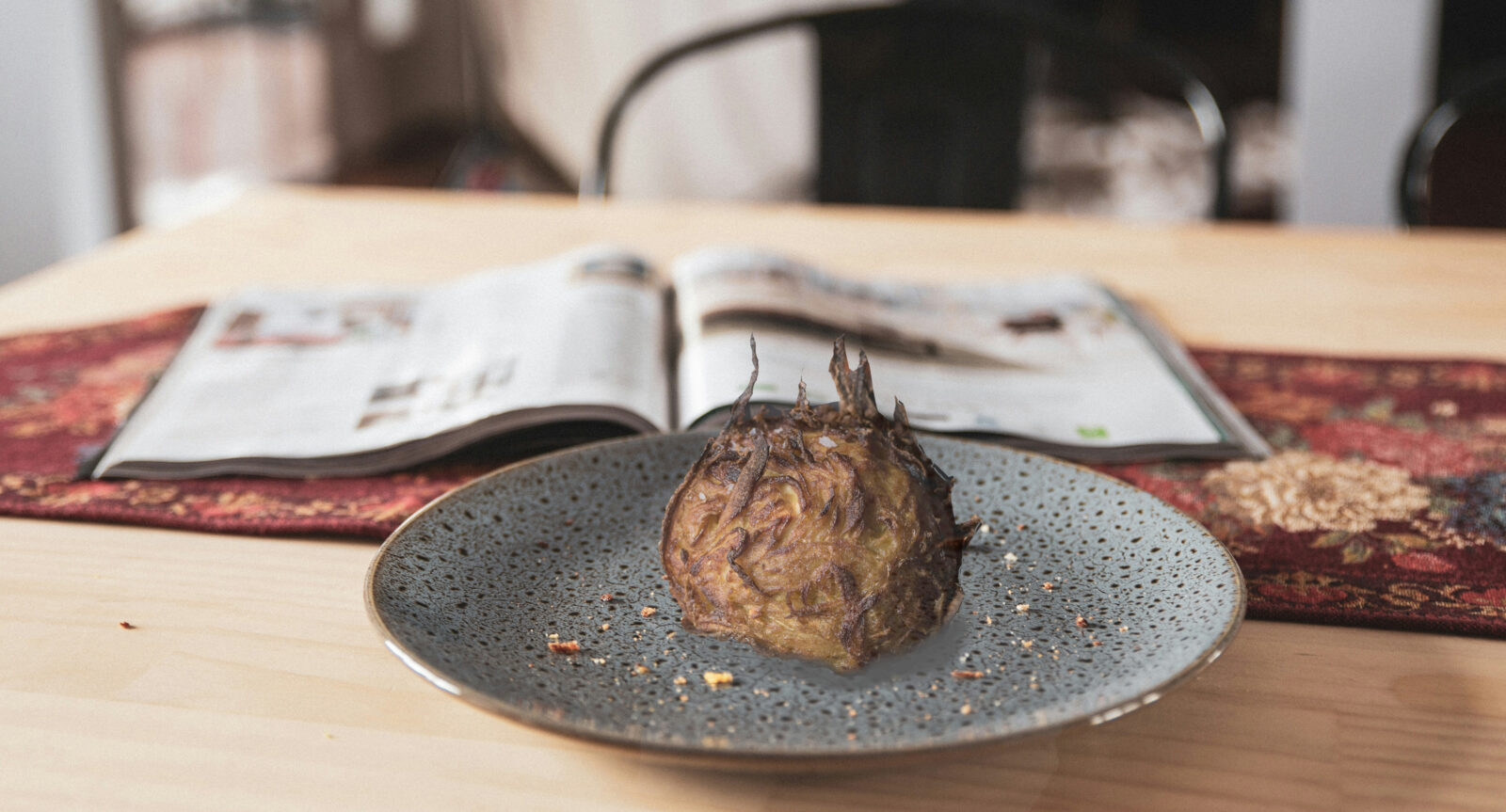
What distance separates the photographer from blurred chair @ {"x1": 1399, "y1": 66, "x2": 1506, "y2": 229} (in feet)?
3.87

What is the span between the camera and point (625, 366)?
71 cm

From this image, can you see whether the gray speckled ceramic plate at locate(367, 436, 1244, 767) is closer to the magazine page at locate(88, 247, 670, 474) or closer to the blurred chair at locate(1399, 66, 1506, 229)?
the magazine page at locate(88, 247, 670, 474)

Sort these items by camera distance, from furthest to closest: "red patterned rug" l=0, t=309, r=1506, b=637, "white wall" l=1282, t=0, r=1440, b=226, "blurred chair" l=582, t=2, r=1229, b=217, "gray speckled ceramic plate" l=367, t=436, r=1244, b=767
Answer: "white wall" l=1282, t=0, r=1440, b=226
"blurred chair" l=582, t=2, r=1229, b=217
"red patterned rug" l=0, t=309, r=1506, b=637
"gray speckled ceramic plate" l=367, t=436, r=1244, b=767

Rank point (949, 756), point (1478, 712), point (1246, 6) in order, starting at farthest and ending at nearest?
point (1246, 6) < point (1478, 712) < point (949, 756)

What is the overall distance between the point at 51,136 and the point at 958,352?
7.26 ft

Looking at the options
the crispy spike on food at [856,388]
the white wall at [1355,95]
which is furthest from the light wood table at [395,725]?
the white wall at [1355,95]

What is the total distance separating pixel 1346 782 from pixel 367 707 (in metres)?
0.33

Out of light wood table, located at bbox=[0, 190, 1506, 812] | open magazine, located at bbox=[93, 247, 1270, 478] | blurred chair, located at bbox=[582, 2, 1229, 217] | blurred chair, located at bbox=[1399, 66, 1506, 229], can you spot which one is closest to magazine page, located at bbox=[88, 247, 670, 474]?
open magazine, located at bbox=[93, 247, 1270, 478]

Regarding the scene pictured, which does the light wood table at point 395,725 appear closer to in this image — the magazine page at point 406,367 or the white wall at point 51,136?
the magazine page at point 406,367

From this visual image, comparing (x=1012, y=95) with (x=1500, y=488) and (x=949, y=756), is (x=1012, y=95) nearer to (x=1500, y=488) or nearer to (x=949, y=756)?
(x=1500, y=488)

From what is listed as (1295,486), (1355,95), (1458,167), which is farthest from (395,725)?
(1355,95)

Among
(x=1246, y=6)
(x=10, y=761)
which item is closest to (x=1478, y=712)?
(x=10, y=761)

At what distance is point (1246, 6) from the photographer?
111 inches

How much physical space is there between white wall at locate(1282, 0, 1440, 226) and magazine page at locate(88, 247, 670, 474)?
1.83 m
